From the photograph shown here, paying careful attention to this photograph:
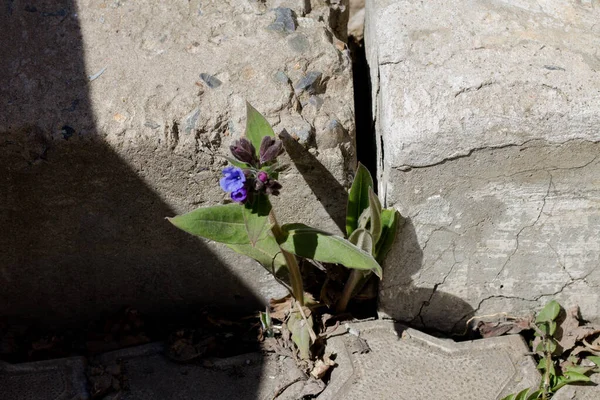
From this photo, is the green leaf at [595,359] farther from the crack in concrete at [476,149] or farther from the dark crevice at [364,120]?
the dark crevice at [364,120]

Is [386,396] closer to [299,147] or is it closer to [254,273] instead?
[254,273]

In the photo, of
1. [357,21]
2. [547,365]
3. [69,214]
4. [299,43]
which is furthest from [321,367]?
[357,21]

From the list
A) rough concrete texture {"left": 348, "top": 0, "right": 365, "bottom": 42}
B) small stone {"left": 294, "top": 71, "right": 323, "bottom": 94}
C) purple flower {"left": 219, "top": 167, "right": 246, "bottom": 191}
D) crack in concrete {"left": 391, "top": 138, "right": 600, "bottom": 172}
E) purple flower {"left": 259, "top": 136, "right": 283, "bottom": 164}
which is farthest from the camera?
rough concrete texture {"left": 348, "top": 0, "right": 365, "bottom": 42}

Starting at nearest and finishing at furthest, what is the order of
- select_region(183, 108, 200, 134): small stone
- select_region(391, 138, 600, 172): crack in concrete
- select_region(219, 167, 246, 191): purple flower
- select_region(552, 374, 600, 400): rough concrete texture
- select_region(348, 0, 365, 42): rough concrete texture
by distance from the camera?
select_region(219, 167, 246, 191): purple flower → select_region(391, 138, 600, 172): crack in concrete → select_region(183, 108, 200, 134): small stone → select_region(552, 374, 600, 400): rough concrete texture → select_region(348, 0, 365, 42): rough concrete texture

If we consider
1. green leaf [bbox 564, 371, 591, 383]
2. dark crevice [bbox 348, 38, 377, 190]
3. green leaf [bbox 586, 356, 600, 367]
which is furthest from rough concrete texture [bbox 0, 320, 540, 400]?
dark crevice [bbox 348, 38, 377, 190]

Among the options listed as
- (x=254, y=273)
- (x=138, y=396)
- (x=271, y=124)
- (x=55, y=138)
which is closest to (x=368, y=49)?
(x=271, y=124)

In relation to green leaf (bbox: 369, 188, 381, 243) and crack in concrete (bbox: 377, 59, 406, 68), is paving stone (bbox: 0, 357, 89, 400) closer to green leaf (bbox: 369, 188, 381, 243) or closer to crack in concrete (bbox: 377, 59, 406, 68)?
green leaf (bbox: 369, 188, 381, 243)
